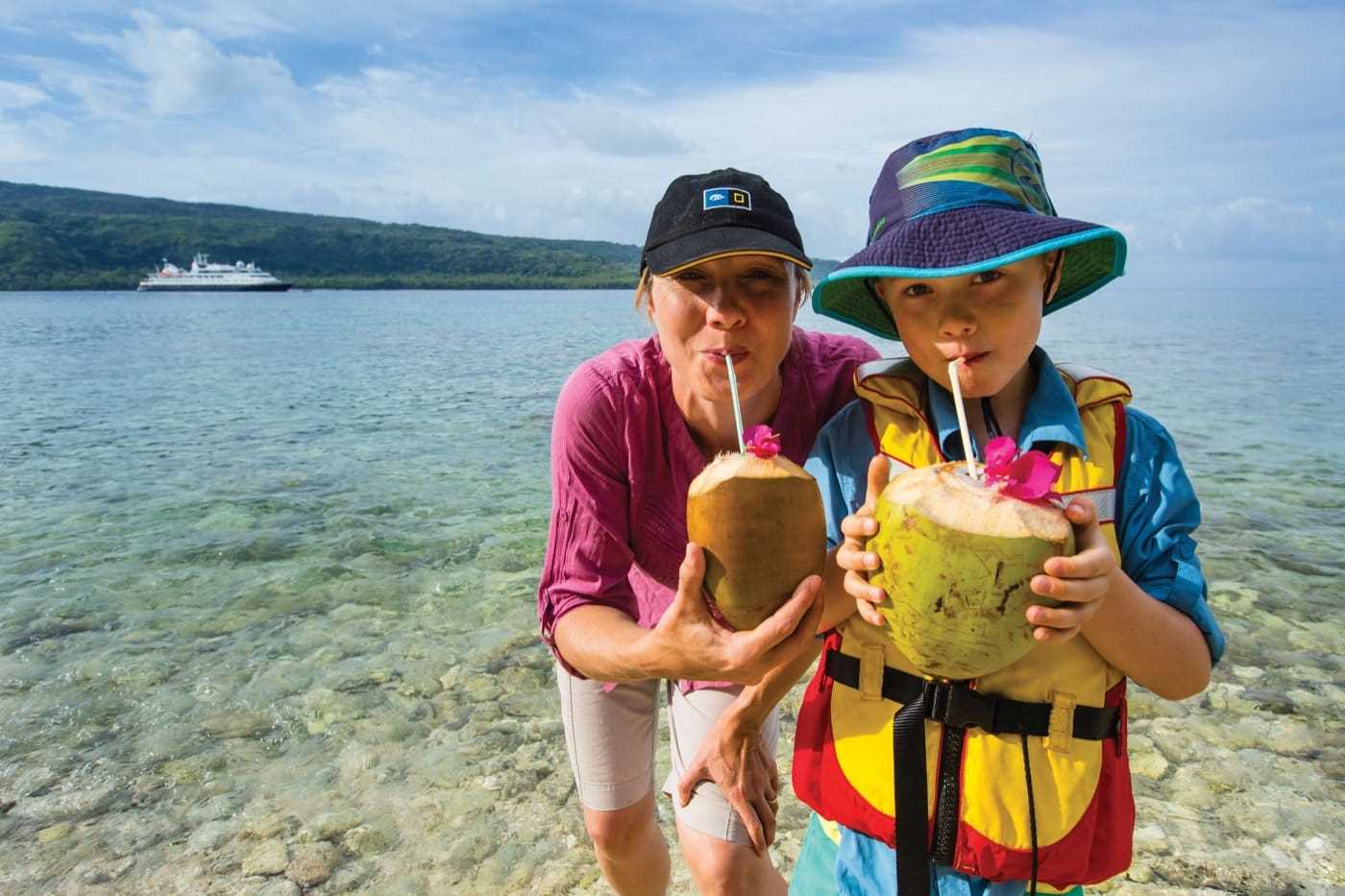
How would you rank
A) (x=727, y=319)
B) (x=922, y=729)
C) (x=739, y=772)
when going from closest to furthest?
(x=922, y=729) < (x=727, y=319) < (x=739, y=772)

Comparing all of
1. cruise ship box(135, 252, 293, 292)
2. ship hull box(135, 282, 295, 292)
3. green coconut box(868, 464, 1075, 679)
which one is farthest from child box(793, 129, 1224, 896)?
ship hull box(135, 282, 295, 292)

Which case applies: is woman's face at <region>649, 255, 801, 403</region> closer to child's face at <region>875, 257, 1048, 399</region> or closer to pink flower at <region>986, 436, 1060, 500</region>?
child's face at <region>875, 257, 1048, 399</region>

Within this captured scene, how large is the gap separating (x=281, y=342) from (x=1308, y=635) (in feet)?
Result: 114

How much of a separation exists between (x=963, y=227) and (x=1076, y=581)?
754 millimetres

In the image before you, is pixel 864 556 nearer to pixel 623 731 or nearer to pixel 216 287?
pixel 623 731

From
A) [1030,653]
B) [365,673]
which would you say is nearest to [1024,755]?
[1030,653]

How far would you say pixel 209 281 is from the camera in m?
98.6

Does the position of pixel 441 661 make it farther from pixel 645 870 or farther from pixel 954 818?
pixel 954 818

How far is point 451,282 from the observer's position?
404 ft

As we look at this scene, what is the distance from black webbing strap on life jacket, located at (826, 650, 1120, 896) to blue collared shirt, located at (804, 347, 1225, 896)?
122 mm

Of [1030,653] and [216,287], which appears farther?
[216,287]

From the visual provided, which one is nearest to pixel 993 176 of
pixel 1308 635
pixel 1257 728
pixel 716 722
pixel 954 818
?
pixel 954 818

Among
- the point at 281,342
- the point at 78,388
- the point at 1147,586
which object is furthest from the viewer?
the point at 281,342

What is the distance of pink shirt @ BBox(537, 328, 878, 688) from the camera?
2.43 m
